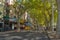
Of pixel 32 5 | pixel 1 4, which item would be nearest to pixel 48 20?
pixel 32 5

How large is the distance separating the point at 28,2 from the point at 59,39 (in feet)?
67.3

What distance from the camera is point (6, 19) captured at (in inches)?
1903

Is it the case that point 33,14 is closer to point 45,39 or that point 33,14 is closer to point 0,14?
point 0,14

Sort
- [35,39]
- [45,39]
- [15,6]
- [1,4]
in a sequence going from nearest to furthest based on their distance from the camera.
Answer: [45,39] < [35,39] < [15,6] < [1,4]

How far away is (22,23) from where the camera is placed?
183 ft

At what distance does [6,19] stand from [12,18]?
3026 millimetres

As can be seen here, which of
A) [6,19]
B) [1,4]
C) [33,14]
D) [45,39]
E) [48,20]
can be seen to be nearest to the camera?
[45,39]

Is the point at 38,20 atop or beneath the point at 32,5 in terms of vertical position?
beneath

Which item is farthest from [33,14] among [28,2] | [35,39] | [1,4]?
[35,39]

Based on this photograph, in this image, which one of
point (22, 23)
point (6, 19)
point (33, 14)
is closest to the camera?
point (33, 14)

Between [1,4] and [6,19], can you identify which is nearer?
[1,4]

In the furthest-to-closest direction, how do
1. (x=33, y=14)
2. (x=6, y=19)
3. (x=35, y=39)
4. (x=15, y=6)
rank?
(x=6, y=19) → (x=33, y=14) → (x=15, y=6) → (x=35, y=39)

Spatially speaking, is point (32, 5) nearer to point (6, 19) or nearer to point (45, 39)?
point (6, 19)

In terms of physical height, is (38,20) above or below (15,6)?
below
